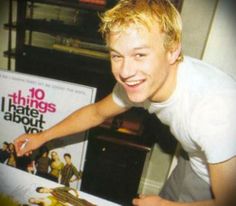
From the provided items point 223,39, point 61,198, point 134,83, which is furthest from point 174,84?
point 61,198

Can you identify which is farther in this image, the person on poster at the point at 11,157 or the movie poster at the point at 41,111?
the person on poster at the point at 11,157

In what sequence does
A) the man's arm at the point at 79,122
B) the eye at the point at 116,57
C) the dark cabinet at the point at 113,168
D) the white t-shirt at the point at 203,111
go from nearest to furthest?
1. the white t-shirt at the point at 203,111
2. the eye at the point at 116,57
3. the man's arm at the point at 79,122
4. the dark cabinet at the point at 113,168

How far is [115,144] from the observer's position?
132 cm

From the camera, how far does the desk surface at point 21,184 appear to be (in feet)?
3.41

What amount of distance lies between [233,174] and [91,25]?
80cm

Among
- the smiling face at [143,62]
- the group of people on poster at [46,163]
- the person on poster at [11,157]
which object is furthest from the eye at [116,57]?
the person on poster at [11,157]

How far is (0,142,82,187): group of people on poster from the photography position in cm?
139

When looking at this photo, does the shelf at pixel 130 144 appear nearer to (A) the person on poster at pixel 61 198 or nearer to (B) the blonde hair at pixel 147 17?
(A) the person on poster at pixel 61 198

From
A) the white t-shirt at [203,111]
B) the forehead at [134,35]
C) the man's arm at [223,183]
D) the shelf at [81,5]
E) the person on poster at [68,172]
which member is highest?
the shelf at [81,5]

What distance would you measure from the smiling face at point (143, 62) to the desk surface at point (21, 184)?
0.41 metres

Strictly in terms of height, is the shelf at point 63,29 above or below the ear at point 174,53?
below

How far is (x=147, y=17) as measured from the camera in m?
0.80

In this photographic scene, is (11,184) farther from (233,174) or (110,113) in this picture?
(233,174)

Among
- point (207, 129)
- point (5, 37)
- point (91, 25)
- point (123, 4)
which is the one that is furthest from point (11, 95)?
point (207, 129)
